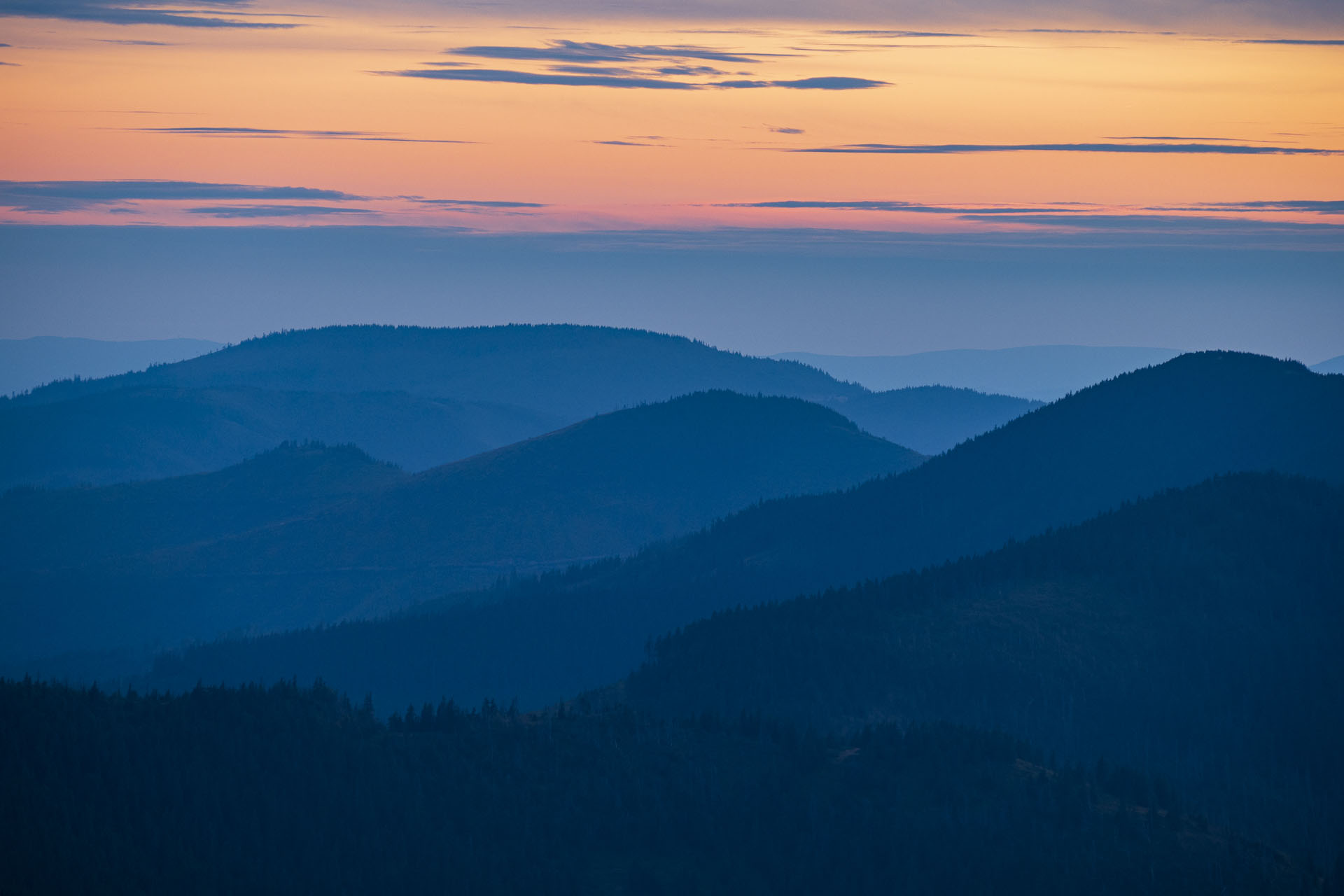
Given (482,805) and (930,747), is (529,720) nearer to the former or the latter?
(482,805)

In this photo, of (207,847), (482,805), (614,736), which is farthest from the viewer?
(614,736)

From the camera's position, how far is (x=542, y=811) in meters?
158

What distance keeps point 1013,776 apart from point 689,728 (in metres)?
32.8

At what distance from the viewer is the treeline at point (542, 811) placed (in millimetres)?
145625

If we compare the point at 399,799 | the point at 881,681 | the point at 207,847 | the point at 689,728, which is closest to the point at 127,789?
the point at 207,847

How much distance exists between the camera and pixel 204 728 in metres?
160

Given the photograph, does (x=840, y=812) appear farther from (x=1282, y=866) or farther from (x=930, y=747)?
(x=1282, y=866)

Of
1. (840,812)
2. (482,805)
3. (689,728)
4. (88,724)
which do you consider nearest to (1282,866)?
(840,812)

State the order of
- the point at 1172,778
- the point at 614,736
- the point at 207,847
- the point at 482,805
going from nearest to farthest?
the point at 207,847 < the point at 482,805 < the point at 614,736 < the point at 1172,778

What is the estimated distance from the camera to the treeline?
14562 centimetres

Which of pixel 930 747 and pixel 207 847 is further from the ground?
pixel 930 747

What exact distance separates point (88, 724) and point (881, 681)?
86870mm

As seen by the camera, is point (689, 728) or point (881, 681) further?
point (881, 681)

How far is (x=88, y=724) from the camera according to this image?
512 ft
